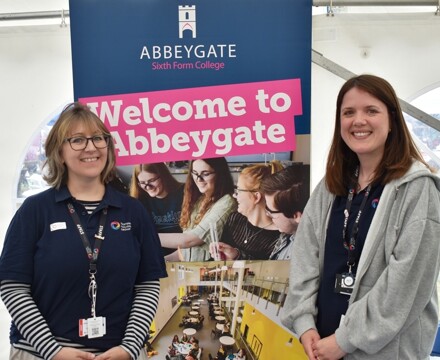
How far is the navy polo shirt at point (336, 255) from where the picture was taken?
1317 mm

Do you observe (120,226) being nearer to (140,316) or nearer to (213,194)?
(140,316)

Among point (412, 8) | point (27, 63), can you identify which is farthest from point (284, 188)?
point (27, 63)

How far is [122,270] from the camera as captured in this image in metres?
1.40

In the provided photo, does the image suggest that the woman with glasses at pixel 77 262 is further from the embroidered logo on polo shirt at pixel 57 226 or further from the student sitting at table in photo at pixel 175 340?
the student sitting at table in photo at pixel 175 340

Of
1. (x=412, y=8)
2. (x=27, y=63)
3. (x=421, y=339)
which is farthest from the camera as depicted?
(x=27, y=63)

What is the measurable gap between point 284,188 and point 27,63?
182cm

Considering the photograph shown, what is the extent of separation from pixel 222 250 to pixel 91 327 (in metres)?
0.72

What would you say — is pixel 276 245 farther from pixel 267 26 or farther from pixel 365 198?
pixel 267 26

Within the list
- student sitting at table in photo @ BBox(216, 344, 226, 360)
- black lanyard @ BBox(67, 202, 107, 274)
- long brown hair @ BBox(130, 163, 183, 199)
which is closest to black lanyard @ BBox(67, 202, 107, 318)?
black lanyard @ BBox(67, 202, 107, 274)

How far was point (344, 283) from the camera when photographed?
133cm

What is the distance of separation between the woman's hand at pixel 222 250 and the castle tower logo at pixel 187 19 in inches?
35.7

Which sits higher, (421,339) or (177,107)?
(177,107)

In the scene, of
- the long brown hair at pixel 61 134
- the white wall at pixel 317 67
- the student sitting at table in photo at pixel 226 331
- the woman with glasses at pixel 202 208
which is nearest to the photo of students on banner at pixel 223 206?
the woman with glasses at pixel 202 208

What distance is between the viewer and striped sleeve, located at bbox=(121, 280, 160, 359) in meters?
1.42
